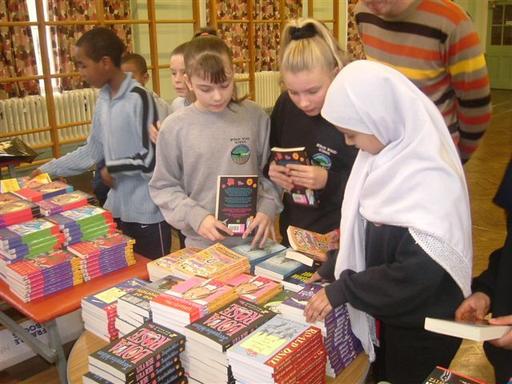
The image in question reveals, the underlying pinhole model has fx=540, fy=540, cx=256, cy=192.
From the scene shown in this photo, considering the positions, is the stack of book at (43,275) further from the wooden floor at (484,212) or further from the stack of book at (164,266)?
the wooden floor at (484,212)

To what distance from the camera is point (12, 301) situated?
6.20ft

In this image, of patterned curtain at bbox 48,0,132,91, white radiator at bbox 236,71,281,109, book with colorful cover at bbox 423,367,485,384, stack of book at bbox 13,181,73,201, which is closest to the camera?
book with colorful cover at bbox 423,367,485,384

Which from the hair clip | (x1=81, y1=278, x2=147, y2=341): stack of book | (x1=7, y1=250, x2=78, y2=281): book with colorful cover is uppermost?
the hair clip

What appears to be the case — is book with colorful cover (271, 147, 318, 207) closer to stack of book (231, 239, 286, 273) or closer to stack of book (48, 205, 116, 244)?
stack of book (231, 239, 286, 273)

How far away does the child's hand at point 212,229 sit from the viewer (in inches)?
72.8

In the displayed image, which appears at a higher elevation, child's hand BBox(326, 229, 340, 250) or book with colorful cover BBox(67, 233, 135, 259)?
child's hand BBox(326, 229, 340, 250)

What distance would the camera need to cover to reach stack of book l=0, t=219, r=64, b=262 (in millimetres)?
1963

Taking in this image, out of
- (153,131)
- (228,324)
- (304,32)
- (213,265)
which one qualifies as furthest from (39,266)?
(304,32)

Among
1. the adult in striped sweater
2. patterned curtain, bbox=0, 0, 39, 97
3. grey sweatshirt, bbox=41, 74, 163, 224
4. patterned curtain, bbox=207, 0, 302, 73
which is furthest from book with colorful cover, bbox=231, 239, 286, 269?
patterned curtain, bbox=207, 0, 302, 73

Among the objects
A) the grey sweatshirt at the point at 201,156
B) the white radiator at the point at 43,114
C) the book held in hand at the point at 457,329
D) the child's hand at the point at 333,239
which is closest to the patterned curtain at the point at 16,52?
the white radiator at the point at 43,114

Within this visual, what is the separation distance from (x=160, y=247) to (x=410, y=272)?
1.57 metres

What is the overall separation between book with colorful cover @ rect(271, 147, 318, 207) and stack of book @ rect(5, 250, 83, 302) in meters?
0.83

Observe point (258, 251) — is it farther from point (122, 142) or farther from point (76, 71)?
point (76, 71)

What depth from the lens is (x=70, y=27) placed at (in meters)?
5.87
